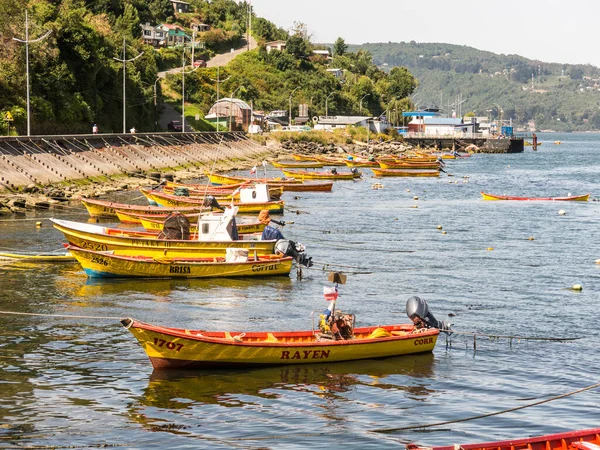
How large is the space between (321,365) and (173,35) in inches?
6807

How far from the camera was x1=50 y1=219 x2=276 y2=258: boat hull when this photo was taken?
1604 inches

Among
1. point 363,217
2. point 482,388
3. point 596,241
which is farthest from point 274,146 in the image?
point 482,388

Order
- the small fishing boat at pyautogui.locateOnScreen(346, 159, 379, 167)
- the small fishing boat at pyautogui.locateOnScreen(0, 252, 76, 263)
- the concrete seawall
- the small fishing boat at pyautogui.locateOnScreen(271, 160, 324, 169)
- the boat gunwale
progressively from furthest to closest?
the small fishing boat at pyautogui.locateOnScreen(346, 159, 379, 167) < the small fishing boat at pyautogui.locateOnScreen(271, 160, 324, 169) < the concrete seawall < the small fishing boat at pyautogui.locateOnScreen(0, 252, 76, 263) < the boat gunwale

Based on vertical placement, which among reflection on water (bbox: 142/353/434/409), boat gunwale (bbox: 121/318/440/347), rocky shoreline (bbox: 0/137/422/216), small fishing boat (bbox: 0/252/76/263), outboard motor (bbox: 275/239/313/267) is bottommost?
reflection on water (bbox: 142/353/434/409)

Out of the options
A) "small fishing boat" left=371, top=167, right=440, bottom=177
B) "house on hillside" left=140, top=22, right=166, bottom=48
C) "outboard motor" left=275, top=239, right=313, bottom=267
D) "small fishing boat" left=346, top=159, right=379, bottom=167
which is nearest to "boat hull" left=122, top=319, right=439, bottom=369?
"outboard motor" left=275, top=239, right=313, bottom=267

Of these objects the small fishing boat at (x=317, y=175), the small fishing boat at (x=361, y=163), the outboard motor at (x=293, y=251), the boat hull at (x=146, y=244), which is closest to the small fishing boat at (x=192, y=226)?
the boat hull at (x=146, y=244)

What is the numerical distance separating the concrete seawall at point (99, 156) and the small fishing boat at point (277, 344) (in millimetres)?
41098

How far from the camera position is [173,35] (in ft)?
631

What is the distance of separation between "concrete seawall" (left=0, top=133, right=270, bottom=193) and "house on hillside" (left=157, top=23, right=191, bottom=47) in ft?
232

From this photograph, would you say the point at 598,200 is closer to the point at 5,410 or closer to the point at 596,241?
the point at 596,241

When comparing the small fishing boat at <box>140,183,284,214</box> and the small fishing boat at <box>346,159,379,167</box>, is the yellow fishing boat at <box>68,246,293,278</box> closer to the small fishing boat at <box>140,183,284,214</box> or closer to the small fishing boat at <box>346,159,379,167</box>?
the small fishing boat at <box>140,183,284,214</box>

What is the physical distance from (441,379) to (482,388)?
130 cm

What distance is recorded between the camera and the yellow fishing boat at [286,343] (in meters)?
25.3

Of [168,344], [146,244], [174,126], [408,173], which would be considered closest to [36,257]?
[146,244]
